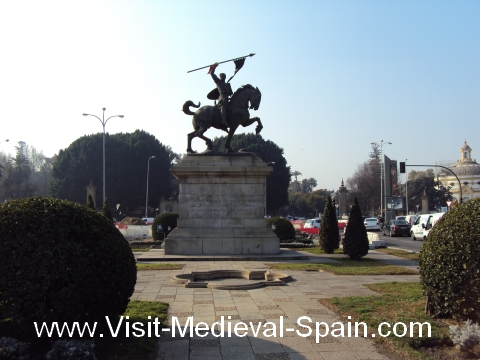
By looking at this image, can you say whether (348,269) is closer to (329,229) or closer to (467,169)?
(329,229)

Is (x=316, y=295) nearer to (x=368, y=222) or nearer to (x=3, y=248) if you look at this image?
(x=3, y=248)

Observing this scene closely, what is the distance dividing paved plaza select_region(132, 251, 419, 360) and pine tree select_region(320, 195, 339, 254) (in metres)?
7.76

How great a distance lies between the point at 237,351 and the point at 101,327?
5.70 ft

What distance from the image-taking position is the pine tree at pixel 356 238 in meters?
18.2

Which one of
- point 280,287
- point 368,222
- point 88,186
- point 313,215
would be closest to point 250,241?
point 280,287

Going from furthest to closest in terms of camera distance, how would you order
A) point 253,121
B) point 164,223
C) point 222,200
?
point 164,223
point 253,121
point 222,200

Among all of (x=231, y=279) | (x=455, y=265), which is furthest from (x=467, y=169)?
(x=455, y=265)

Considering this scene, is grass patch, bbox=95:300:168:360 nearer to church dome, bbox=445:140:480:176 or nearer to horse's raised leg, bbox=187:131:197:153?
horse's raised leg, bbox=187:131:197:153

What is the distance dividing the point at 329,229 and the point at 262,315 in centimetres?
1395

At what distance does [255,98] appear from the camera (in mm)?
19938

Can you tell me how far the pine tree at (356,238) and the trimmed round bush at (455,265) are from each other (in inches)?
435

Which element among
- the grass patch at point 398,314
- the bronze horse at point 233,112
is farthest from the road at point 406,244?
the grass patch at point 398,314

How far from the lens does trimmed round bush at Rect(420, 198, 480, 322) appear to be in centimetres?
627

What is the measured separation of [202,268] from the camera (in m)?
14.7
